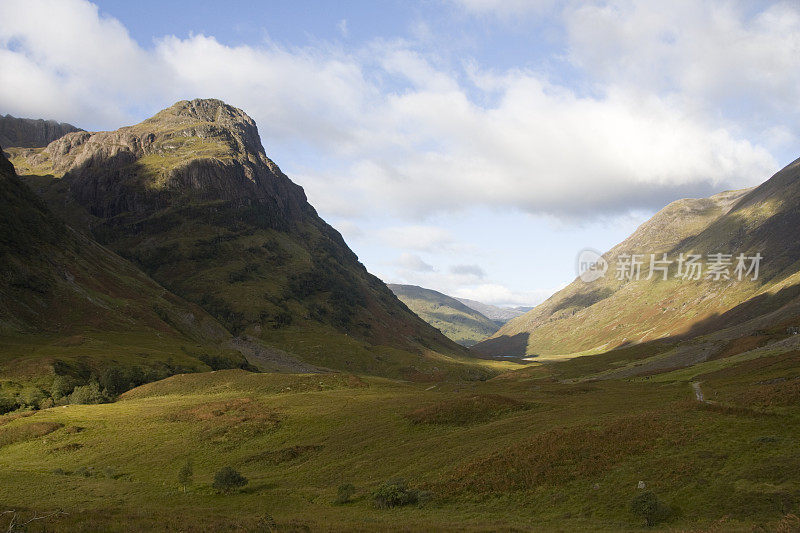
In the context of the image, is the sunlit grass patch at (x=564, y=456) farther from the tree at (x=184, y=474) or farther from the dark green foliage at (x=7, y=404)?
the dark green foliage at (x=7, y=404)

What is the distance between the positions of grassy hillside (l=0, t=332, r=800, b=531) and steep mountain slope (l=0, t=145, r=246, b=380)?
117 feet

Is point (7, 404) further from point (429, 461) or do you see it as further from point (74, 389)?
point (429, 461)

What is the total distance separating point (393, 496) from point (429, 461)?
967cm

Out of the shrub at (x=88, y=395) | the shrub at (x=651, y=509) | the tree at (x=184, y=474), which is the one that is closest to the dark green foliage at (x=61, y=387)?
the shrub at (x=88, y=395)

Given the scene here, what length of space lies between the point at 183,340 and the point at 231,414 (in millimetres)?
98129

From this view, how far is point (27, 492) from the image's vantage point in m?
35.8

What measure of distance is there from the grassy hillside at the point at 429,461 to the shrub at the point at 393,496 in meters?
0.62

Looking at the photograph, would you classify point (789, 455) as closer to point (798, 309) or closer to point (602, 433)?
point (602, 433)

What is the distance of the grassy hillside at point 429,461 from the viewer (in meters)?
26.2

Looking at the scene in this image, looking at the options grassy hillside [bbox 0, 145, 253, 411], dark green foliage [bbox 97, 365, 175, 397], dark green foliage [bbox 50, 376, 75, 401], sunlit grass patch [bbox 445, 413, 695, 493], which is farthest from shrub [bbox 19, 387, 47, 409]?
sunlit grass patch [bbox 445, 413, 695, 493]

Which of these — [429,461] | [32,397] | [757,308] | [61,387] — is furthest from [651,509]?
[757,308]

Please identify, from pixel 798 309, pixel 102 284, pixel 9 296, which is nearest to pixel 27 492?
pixel 9 296

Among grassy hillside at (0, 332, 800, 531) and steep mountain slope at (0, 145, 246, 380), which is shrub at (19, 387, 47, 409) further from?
grassy hillside at (0, 332, 800, 531)

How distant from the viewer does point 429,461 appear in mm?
41594
